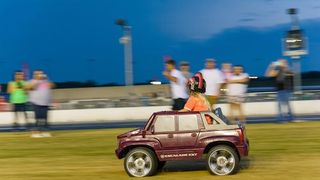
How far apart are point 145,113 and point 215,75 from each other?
373 inches

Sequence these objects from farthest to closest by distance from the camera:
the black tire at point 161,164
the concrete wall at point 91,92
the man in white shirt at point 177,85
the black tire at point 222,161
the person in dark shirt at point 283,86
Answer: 1. the concrete wall at point 91,92
2. the person in dark shirt at point 283,86
3. the man in white shirt at point 177,85
4. the black tire at point 161,164
5. the black tire at point 222,161

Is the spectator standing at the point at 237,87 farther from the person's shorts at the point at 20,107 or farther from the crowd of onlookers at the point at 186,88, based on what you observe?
the person's shorts at the point at 20,107

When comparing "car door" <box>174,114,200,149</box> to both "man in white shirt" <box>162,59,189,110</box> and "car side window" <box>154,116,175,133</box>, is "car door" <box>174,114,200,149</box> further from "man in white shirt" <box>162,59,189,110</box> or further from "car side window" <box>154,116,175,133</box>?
"man in white shirt" <box>162,59,189,110</box>

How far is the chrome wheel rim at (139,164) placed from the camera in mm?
8781

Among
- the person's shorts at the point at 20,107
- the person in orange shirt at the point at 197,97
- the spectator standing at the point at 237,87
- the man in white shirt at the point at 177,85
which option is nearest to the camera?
the person in orange shirt at the point at 197,97

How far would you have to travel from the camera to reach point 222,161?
859 centimetres

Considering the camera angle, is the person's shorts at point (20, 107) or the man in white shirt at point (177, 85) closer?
the man in white shirt at point (177, 85)

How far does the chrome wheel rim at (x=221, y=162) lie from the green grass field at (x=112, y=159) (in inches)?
5.7

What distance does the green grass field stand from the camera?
8828mm

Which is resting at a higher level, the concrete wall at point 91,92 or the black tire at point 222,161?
the concrete wall at point 91,92

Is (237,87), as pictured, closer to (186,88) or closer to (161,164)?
(186,88)

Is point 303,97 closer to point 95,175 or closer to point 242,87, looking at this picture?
point 242,87

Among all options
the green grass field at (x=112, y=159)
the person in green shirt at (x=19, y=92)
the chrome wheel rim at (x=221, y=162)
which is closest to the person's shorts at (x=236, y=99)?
the green grass field at (x=112, y=159)

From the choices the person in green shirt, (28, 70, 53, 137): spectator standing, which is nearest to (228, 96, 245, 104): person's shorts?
(28, 70, 53, 137): spectator standing
